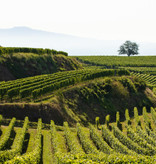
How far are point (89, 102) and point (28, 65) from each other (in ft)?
101

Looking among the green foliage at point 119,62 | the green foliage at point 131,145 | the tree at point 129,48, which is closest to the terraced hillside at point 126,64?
the green foliage at point 119,62

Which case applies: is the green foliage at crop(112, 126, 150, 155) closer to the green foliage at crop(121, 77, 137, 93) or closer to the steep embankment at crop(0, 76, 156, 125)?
the steep embankment at crop(0, 76, 156, 125)

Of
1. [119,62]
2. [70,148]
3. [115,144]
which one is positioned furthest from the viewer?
[119,62]

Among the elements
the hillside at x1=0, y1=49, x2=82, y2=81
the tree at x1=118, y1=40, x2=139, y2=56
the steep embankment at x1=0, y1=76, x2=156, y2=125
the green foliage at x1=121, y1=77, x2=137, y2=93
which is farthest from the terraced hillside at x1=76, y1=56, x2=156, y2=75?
the steep embankment at x1=0, y1=76, x2=156, y2=125

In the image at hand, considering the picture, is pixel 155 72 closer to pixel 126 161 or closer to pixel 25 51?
pixel 25 51

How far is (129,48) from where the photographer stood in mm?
173875

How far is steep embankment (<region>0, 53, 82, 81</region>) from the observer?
63.9 meters

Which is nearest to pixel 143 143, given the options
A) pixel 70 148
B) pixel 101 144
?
pixel 101 144

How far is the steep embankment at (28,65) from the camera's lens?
6391 cm

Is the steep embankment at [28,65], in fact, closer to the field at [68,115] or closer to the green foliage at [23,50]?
the field at [68,115]

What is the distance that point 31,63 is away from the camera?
72.5m

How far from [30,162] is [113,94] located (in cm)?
4642

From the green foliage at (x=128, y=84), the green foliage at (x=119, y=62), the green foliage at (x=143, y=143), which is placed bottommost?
the green foliage at (x=143, y=143)

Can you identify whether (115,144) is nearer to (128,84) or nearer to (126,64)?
(128,84)
